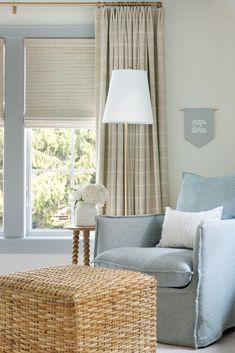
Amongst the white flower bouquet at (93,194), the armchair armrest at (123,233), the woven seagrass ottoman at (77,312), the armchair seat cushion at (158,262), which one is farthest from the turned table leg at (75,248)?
the woven seagrass ottoman at (77,312)

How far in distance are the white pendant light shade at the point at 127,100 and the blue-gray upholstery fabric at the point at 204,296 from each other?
1.25m

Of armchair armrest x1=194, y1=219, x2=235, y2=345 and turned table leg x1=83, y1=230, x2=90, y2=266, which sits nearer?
armchair armrest x1=194, y1=219, x2=235, y2=345

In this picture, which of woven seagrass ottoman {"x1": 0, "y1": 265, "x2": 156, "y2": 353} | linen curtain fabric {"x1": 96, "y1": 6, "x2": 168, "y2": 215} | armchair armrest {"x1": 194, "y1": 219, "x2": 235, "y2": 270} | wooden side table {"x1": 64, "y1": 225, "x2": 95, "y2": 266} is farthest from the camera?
linen curtain fabric {"x1": 96, "y1": 6, "x2": 168, "y2": 215}

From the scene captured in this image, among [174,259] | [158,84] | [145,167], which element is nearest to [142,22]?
[158,84]

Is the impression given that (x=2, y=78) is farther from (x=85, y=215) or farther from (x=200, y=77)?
(x=200, y=77)

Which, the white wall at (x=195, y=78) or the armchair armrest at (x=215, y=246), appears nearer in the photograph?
the armchair armrest at (x=215, y=246)

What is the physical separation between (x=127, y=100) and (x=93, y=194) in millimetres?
707

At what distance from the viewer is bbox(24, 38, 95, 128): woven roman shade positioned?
523 centimetres

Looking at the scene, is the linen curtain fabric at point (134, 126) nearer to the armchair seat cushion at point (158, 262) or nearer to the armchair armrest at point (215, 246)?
the armchair seat cushion at point (158, 262)

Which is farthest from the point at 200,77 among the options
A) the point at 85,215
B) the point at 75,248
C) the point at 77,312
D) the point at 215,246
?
the point at 77,312

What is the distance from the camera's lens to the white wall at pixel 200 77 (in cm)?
519

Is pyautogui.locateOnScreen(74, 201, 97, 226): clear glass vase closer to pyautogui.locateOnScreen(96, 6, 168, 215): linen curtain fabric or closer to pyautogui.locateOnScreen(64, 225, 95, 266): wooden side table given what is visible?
pyautogui.locateOnScreen(64, 225, 95, 266): wooden side table

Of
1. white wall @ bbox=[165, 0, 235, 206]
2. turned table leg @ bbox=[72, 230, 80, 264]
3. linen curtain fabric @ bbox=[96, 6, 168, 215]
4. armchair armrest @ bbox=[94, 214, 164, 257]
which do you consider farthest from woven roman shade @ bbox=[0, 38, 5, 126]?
armchair armrest @ bbox=[94, 214, 164, 257]

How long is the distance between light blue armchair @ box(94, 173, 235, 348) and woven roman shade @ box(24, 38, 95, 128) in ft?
5.50
